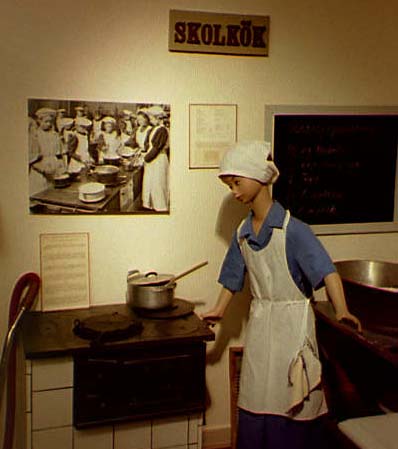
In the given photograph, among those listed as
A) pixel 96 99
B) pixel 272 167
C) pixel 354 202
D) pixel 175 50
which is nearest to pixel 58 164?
pixel 96 99

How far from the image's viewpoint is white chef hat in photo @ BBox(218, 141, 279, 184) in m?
2.00

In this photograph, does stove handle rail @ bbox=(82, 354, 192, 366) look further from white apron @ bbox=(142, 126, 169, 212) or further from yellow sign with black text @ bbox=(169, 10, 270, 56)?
yellow sign with black text @ bbox=(169, 10, 270, 56)

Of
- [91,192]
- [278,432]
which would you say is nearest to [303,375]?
[278,432]

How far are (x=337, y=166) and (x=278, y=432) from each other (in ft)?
3.56

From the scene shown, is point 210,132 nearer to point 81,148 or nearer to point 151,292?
point 81,148

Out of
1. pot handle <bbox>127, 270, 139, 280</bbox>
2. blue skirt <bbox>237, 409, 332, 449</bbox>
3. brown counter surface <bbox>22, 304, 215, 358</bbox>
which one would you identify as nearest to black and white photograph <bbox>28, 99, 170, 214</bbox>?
pot handle <bbox>127, 270, 139, 280</bbox>

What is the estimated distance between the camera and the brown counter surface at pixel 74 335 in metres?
1.89

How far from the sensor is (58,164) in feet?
7.30

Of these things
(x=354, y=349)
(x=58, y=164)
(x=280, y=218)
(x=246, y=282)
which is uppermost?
(x=58, y=164)

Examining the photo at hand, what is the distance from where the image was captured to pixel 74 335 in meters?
2.00

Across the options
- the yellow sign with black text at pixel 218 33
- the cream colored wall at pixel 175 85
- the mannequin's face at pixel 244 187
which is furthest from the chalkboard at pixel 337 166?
the mannequin's face at pixel 244 187

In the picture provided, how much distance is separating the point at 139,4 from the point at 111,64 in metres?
0.24

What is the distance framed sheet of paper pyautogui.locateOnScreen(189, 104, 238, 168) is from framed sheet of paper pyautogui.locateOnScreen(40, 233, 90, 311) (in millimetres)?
527

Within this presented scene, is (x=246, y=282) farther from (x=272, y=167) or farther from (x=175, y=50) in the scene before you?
(x=175, y=50)
